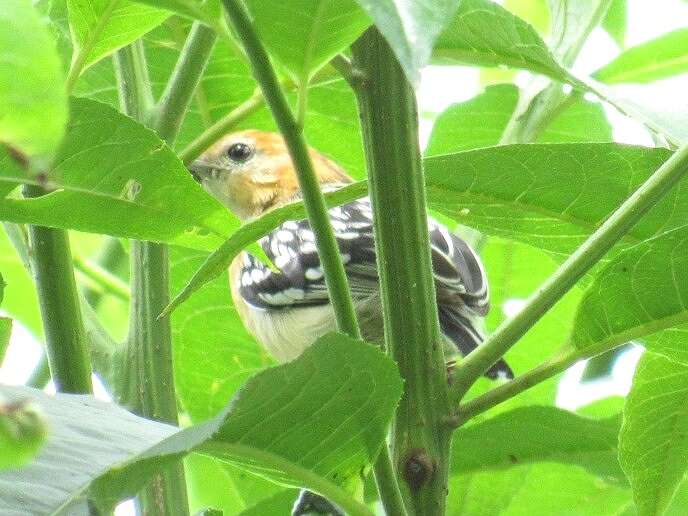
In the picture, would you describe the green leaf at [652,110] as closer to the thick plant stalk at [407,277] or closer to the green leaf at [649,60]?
the thick plant stalk at [407,277]

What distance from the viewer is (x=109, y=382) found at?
81.0 inches

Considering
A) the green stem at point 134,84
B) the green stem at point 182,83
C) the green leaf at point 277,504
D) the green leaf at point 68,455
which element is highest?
the green stem at point 134,84

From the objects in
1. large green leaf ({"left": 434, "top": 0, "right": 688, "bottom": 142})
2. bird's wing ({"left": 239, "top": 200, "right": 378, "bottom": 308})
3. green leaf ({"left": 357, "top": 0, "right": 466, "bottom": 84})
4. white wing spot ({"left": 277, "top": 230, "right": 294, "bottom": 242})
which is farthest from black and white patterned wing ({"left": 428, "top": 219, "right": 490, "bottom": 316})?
green leaf ({"left": 357, "top": 0, "right": 466, "bottom": 84})

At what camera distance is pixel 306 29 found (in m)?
1.33

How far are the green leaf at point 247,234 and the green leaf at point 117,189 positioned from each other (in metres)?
0.07

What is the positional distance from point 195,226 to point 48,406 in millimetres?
477

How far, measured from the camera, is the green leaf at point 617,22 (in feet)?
10.3

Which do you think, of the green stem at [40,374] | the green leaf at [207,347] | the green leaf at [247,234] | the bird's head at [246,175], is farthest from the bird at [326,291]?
the green leaf at [247,234]

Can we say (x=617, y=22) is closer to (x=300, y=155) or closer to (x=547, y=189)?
(x=547, y=189)

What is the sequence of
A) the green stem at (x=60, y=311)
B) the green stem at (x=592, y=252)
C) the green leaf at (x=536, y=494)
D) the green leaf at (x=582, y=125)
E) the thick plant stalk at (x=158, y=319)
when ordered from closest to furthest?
the green stem at (x=592, y=252) < the green stem at (x=60, y=311) < the thick plant stalk at (x=158, y=319) < the green leaf at (x=536, y=494) < the green leaf at (x=582, y=125)

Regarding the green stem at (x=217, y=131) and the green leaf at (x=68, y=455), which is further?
the green stem at (x=217, y=131)

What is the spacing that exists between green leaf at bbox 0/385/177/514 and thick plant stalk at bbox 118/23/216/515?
695 millimetres

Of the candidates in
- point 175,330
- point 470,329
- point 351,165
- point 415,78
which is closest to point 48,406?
point 415,78

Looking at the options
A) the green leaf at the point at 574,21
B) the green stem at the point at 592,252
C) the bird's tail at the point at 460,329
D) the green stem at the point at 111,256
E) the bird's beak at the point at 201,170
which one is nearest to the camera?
the green stem at the point at 592,252
